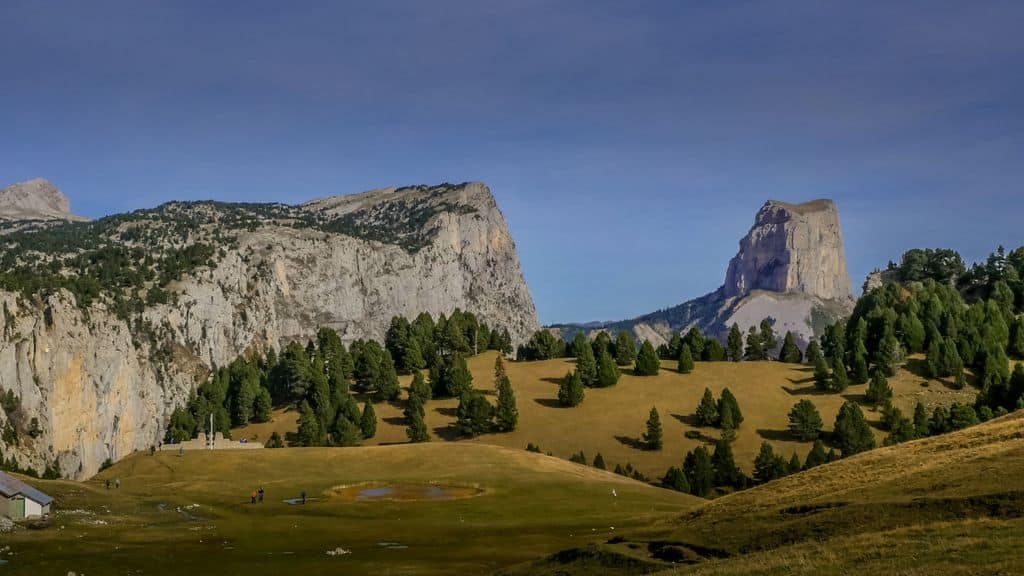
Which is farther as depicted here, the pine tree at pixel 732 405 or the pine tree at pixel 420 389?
the pine tree at pixel 420 389

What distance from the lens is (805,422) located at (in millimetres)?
150125

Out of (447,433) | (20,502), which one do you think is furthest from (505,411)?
(20,502)

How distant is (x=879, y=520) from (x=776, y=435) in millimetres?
119470

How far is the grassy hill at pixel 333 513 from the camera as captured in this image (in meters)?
52.3

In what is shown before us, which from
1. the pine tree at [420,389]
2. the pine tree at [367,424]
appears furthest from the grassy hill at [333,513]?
the pine tree at [420,389]

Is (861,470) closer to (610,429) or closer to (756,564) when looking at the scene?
(756,564)

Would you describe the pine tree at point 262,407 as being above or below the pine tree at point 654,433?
above

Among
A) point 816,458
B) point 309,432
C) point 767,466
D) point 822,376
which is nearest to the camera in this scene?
point 816,458

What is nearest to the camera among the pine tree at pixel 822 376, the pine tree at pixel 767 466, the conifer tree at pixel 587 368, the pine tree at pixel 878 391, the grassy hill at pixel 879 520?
the grassy hill at pixel 879 520

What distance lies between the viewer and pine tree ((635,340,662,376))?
18700cm

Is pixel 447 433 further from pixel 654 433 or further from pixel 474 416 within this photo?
pixel 654 433

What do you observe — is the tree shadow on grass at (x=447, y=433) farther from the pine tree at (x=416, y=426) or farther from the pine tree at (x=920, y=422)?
A: the pine tree at (x=920, y=422)

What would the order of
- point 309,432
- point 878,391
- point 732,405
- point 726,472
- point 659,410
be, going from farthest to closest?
point 659,410, point 878,391, point 309,432, point 732,405, point 726,472

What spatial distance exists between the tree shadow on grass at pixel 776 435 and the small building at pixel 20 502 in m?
110
